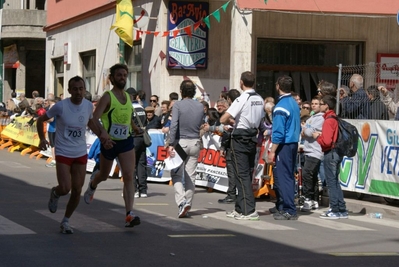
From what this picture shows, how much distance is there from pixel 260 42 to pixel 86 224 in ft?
48.3

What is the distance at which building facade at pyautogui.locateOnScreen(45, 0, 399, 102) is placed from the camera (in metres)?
22.8

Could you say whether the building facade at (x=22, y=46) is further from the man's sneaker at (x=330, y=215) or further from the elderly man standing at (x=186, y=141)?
the man's sneaker at (x=330, y=215)

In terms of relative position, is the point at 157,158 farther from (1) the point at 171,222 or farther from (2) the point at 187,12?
(1) the point at 171,222

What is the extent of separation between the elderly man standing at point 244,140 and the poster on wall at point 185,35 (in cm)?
1138

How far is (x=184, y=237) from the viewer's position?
33.9ft

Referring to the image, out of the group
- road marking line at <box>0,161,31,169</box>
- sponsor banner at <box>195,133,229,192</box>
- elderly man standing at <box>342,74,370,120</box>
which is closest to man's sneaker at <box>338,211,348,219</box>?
elderly man standing at <box>342,74,370,120</box>

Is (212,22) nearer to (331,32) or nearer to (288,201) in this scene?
(331,32)

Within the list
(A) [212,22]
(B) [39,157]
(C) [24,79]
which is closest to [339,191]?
(A) [212,22]

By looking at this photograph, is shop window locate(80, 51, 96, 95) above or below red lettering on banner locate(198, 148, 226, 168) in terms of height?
above

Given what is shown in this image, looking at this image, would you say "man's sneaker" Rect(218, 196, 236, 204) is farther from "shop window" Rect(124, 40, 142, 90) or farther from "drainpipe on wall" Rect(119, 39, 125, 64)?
"drainpipe on wall" Rect(119, 39, 125, 64)

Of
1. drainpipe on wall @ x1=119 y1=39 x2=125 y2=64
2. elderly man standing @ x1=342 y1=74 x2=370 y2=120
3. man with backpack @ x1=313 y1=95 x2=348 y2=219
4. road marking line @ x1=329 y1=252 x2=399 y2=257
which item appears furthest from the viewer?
drainpipe on wall @ x1=119 y1=39 x2=125 y2=64

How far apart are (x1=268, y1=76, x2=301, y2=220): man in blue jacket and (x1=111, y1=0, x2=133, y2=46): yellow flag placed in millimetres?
11887

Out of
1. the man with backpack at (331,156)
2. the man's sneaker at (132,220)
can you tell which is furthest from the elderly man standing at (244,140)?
the man's sneaker at (132,220)

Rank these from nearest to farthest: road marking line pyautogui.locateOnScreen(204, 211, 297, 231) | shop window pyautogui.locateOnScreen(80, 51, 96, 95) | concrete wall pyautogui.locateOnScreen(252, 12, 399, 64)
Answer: road marking line pyautogui.locateOnScreen(204, 211, 297, 231), concrete wall pyautogui.locateOnScreen(252, 12, 399, 64), shop window pyautogui.locateOnScreen(80, 51, 96, 95)
